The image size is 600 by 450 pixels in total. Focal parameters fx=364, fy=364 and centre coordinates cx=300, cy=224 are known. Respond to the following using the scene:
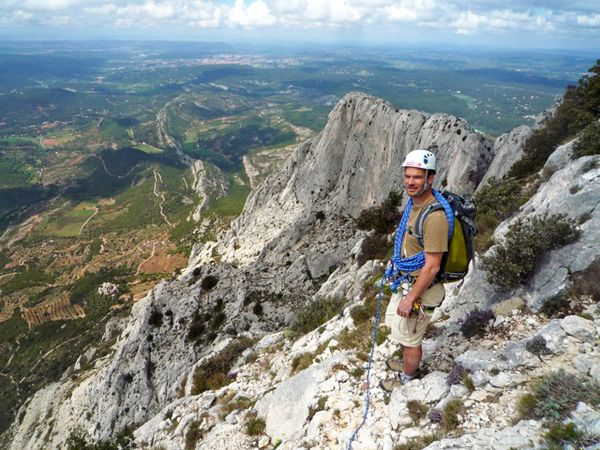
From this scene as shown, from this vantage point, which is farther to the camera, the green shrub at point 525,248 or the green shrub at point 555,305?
the green shrub at point 525,248

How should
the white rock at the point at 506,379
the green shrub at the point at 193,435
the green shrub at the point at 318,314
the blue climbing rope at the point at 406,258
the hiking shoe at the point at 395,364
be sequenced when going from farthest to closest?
the green shrub at the point at 318,314 < the green shrub at the point at 193,435 < the hiking shoe at the point at 395,364 < the white rock at the point at 506,379 < the blue climbing rope at the point at 406,258

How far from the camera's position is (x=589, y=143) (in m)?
15.8

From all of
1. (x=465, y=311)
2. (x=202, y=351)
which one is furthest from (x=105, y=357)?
(x=465, y=311)

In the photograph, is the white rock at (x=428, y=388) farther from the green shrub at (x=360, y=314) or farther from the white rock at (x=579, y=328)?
the green shrub at (x=360, y=314)

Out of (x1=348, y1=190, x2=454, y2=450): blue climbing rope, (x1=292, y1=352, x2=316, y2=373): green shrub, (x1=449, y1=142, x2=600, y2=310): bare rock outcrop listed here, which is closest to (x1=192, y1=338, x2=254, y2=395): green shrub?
(x1=292, y1=352, x2=316, y2=373): green shrub

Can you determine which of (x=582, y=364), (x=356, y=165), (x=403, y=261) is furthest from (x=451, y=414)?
(x=356, y=165)

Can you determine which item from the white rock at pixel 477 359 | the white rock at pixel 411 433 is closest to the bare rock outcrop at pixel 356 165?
the white rock at pixel 477 359

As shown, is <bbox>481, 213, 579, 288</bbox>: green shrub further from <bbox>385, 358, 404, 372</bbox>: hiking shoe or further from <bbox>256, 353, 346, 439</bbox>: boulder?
<bbox>256, 353, 346, 439</bbox>: boulder

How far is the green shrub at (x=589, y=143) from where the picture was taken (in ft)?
50.3

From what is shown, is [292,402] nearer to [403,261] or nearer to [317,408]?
[317,408]

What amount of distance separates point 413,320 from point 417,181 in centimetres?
311

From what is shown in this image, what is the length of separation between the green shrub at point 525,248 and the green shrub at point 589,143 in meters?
7.40

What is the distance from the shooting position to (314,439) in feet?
30.2

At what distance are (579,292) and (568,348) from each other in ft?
6.30
